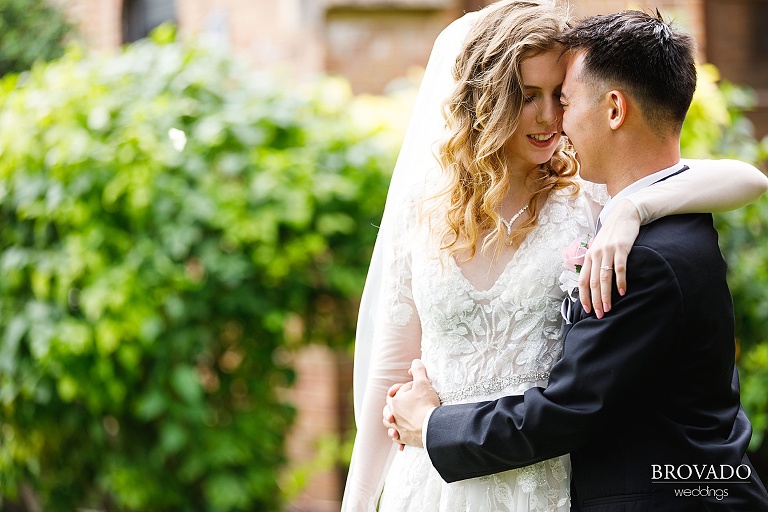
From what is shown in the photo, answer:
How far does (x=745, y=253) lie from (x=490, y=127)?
9.14ft

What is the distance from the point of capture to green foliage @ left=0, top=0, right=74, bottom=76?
7.96m

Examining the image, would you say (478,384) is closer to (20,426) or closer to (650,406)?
(650,406)

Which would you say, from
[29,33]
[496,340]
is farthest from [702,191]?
[29,33]

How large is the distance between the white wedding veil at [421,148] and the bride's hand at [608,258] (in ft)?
2.11

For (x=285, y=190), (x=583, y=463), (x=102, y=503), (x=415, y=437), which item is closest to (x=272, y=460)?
(x=102, y=503)

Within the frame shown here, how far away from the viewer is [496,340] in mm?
2291

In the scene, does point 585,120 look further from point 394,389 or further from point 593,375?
point 394,389

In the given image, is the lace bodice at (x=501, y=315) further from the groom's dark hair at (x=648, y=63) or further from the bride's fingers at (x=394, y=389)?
the groom's dark hair at (x=648, y=63)

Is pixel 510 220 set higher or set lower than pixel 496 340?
higher

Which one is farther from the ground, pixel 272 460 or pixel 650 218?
pixel 650 218

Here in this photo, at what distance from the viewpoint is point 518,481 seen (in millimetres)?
2240

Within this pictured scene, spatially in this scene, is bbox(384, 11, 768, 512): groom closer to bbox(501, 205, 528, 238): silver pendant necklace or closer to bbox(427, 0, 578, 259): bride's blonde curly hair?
bbox(427, 0, 578, 259): bride's blonde curly hair

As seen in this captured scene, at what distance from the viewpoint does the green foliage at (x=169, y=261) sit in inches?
157

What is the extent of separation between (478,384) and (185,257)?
2140mm
